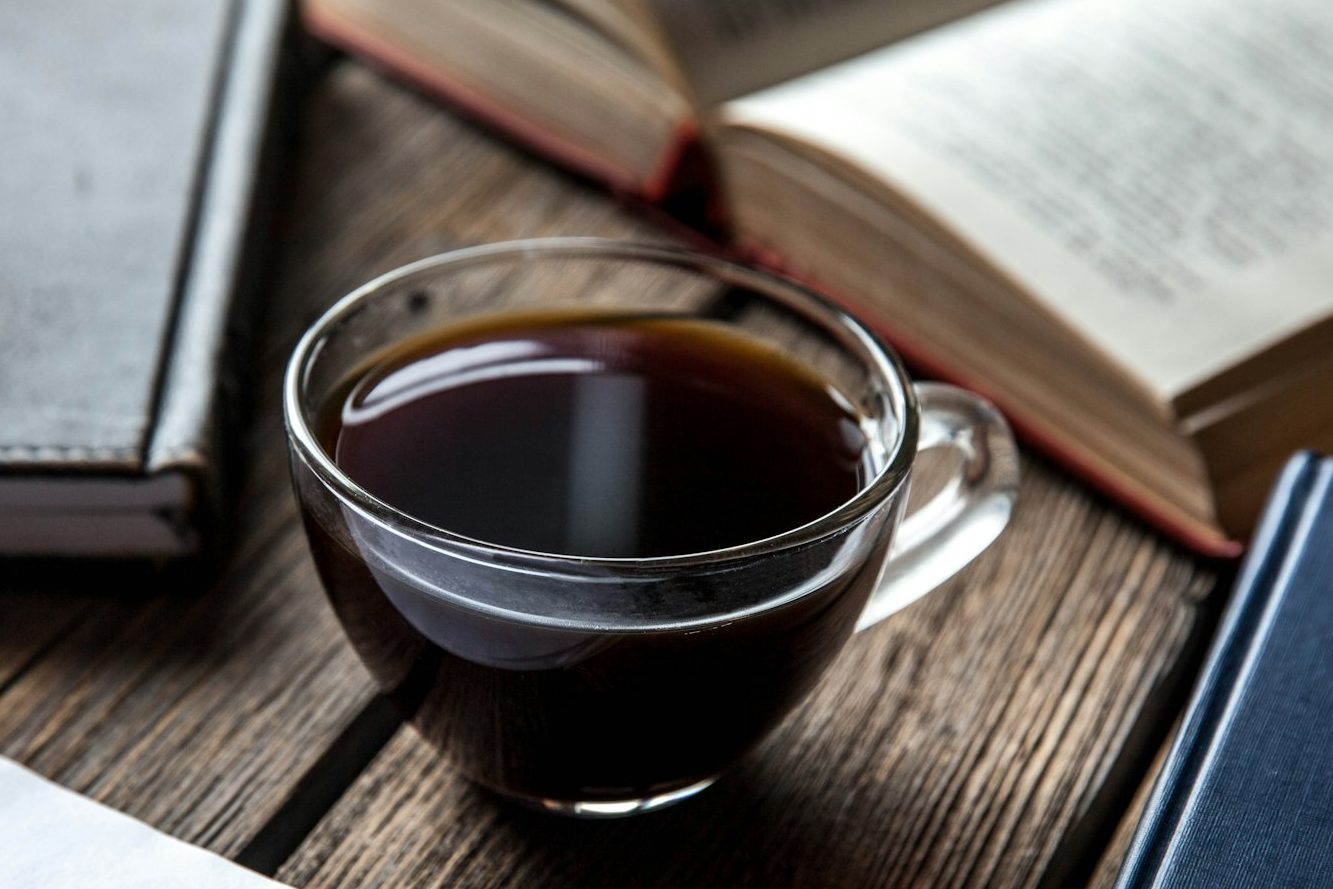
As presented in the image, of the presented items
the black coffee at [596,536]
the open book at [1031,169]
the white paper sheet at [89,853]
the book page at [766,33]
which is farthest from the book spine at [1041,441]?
the white paper sheet at [89,853]

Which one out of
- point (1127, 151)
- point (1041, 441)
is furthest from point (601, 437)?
point (1127, 151)

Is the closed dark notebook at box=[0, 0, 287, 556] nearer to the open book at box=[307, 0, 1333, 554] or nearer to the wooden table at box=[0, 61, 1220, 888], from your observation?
the wooden table at box=[0, 61, 1220, 888]

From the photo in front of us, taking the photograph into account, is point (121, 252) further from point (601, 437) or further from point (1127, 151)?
point (1127, 151)

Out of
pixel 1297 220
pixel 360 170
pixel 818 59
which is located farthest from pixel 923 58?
pixel 360 170

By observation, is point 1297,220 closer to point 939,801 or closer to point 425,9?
point 939,801

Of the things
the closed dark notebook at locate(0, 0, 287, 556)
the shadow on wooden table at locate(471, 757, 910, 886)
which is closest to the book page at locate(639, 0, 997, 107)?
the closed dark notebook at locate(0, 0, 287, 556)

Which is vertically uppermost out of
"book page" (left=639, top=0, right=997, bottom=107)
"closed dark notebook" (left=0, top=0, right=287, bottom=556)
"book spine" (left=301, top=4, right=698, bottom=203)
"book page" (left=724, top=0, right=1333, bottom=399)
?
"book page" (left=724, top=0, right=1333, bottom=399)
